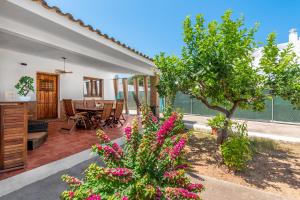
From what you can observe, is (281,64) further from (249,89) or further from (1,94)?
(1,94)

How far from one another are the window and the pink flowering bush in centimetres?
1020

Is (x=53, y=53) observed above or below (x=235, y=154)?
above

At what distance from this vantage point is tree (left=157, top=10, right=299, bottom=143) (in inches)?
161

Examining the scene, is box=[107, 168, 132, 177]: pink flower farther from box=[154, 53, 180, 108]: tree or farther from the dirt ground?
box=[154, 53, 180, 108]: tree

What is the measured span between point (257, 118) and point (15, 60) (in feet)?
43.0

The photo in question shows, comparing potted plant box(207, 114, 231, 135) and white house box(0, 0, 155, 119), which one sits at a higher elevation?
white house box(0, 0, 155, 119)

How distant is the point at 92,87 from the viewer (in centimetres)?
1230

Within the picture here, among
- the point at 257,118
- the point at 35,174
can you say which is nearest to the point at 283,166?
the point at 35,174

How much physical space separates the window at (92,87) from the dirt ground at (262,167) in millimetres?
7740

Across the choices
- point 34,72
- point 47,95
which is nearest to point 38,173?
point 34,72

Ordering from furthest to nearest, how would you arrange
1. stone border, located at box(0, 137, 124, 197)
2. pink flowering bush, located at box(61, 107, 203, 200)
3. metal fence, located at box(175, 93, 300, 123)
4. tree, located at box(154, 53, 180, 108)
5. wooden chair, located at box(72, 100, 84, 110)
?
1. metal fence, located at box(175, 93, 300, 123)
2. wooden chair, located at box(72, 100, 84, 110)
3. tree, located at box(154, 53, 180, 108)
4. stone border, located at box(0, 137, 124, 197)
5. pink flowering bush, located at box(61, 107, 203, 200)

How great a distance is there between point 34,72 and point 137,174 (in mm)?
8545

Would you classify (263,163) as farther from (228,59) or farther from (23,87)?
(23,87)

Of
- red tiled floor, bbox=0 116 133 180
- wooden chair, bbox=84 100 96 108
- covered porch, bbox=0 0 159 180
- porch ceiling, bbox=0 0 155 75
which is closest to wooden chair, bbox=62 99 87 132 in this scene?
covered porch, bbox=0 0 159 180
